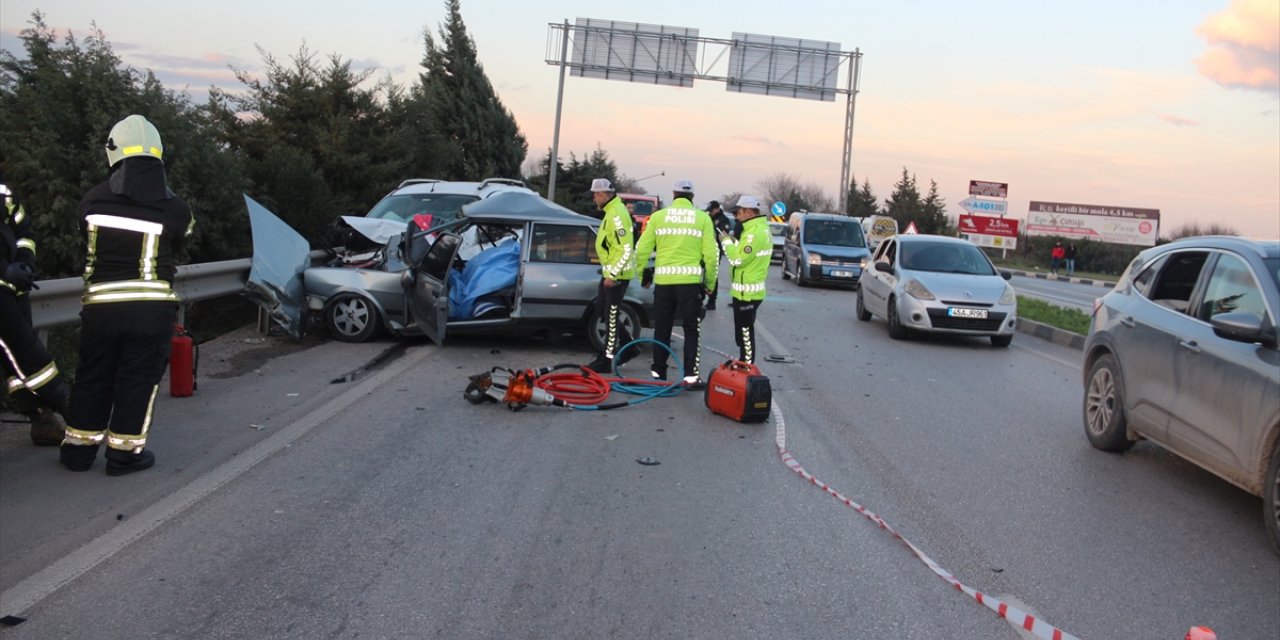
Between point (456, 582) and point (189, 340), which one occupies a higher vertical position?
point (189, 340)

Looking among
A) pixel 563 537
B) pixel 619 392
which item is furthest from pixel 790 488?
pixel 619 392

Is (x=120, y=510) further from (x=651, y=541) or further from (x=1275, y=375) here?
(x=1275, y=375)

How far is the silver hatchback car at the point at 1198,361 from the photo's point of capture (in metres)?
5.52

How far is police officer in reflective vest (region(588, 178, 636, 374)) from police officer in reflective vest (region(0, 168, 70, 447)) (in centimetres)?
489

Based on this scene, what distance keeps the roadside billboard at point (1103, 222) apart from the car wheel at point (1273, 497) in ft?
180

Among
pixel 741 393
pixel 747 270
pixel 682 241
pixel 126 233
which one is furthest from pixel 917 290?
pixel 126 233

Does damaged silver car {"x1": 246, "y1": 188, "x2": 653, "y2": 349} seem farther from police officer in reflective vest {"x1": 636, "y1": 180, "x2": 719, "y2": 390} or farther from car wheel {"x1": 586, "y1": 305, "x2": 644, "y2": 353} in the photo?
police officer in reflective vest {"x1": 636, "y1": 180, "x2": 719, "y2": 390}

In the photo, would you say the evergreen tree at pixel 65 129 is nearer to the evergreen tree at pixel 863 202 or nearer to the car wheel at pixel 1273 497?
the car wheel at pixel 1273 497

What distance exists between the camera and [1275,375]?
540 cm

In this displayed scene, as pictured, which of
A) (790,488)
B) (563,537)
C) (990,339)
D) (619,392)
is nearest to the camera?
(563,537)

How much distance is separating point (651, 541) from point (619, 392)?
4.07m

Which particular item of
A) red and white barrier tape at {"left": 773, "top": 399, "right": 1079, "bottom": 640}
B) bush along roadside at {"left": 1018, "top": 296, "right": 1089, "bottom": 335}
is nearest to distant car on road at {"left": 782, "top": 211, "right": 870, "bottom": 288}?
bush along roadside at {"left": 1018, "top": 296, "right": 1089, "bottom": 335}

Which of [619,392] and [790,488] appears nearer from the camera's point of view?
[790,488]

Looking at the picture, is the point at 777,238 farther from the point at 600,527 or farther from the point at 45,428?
the point at 600,527
